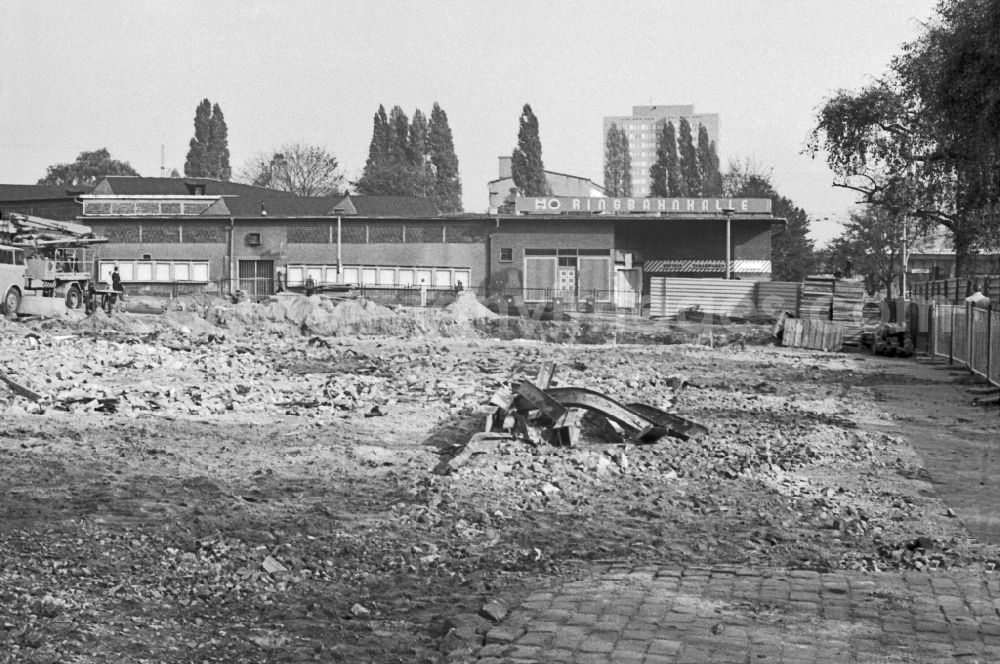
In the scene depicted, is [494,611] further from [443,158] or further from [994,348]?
[443,158]

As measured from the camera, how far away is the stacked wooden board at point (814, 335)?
107 feet

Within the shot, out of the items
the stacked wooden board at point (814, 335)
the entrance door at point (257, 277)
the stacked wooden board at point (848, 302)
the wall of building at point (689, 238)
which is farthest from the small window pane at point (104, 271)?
→ the stacked wooden board at point (814, 335)

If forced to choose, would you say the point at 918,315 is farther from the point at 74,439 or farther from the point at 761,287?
the point at 74,439

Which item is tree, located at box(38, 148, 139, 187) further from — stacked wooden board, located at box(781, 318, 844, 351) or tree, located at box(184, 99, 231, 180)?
stacked wooden board, located at box(781, 318, 844, 351)

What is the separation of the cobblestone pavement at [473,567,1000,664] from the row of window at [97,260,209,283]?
54878 millimetres

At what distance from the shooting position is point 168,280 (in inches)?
2325

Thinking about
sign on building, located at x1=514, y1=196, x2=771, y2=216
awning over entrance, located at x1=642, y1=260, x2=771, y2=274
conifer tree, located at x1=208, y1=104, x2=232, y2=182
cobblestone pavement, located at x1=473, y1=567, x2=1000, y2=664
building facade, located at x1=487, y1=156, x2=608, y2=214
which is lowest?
cobblestone pavement, located at x1=473, y1=567, x2=1000, y2=664

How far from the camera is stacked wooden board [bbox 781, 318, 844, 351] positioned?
32656 mm

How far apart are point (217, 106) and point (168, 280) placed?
50.3 metres

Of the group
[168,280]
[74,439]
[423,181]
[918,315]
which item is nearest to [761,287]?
[918,315]

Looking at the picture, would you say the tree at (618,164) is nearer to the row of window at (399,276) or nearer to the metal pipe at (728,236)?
the metal pipe at (728,236)

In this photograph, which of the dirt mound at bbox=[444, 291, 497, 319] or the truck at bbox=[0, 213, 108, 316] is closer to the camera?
the truck at bbox=[0, 213, 108, 316]

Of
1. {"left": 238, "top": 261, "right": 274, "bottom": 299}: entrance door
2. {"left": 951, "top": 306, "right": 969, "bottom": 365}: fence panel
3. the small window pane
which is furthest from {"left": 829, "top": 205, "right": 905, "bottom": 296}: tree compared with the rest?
{"left": 951, "top": 306, "right": 969, "bottom": 365}: fence panel

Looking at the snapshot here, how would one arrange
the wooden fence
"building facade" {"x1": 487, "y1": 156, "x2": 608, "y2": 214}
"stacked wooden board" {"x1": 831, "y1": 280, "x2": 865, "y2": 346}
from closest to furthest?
the wooden fence < "stacked wooden board" {"x1": 831, "y1": 280, "x2": 865, "y2": 346} < "building facade" {"x1": 487, "y1": 156, "x2": 608, "y2": 214}
